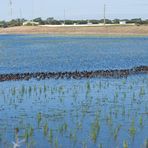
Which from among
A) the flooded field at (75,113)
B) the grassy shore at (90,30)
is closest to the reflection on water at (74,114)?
the flooded field at (75,113)

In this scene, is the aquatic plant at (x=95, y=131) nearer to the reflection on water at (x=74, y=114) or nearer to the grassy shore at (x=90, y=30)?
the reflection on water at (x=74, y=114)

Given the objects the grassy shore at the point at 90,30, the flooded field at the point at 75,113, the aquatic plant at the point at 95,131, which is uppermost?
the aquatic plant at the point at 95,131

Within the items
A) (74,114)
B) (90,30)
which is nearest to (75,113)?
(74,114)

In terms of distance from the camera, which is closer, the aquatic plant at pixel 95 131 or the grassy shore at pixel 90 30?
the aquatic plant at pixel 95 131

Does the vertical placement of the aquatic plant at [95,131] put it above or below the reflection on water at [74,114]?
above

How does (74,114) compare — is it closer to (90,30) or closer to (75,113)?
(75,113)

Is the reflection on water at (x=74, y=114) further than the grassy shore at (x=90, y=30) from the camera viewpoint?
No

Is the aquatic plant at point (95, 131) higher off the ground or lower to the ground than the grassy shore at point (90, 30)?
higher

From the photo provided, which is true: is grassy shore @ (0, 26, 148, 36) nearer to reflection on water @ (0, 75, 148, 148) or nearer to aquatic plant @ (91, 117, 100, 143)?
reflection on water @ (0, 75, 148, 148)

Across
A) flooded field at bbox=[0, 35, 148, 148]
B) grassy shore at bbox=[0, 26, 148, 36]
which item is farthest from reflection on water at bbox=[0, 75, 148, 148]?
grassy shore at bbox=[0, 26, 148, 36]

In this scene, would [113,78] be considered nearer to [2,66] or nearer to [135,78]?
[135,78]

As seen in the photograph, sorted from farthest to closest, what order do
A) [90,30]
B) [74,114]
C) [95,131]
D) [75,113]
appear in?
1. [90,30]
2. [75,113]
3. [74,114]
4. [95,131]

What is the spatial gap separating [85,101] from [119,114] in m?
3.66

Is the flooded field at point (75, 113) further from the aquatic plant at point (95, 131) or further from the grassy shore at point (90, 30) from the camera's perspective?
the grassy shore at point (90, 30)
